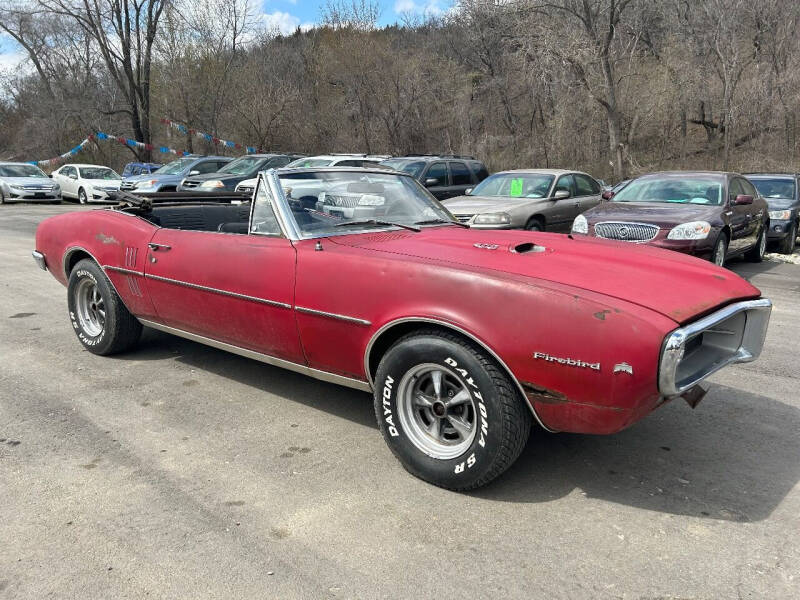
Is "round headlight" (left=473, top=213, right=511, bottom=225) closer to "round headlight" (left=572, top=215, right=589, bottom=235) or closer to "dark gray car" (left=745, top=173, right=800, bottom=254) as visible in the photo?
"round headlight" (left=572, top=215, right=589, bottom=235)

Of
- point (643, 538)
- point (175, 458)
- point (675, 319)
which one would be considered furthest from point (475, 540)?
point (175, 458)

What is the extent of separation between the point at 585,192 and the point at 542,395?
10.3 metres

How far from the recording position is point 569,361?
2611 millimetres

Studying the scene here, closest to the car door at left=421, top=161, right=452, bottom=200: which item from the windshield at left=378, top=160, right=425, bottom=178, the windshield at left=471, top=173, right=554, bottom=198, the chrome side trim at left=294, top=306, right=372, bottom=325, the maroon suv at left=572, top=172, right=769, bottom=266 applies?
the windshield at left=378, top=160, right=425, bottom=178

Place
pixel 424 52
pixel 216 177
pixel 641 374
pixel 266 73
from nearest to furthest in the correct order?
pixel 641 374 < pixel 216 177 < pixel 424 52 < pixel 266 73

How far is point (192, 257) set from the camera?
4.20 meters

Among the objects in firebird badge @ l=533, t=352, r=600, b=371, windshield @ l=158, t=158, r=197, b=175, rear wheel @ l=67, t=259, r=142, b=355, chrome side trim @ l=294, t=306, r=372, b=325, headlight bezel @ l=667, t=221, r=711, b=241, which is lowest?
rear wheel @ l=67, t=259, r=142, b=355

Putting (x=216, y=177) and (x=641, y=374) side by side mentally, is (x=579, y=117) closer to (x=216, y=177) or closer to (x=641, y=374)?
(x=216, y=177)

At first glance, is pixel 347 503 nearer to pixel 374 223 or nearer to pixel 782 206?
pixel 374 223

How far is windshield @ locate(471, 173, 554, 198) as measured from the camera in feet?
36.8

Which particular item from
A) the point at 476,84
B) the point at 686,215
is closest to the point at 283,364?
the point at 686,215

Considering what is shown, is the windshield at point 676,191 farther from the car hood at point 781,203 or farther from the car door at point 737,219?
the car hood at point 781,203

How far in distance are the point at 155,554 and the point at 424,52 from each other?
35.3 metres

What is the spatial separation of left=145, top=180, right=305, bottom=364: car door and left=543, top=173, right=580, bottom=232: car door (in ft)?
24.9
